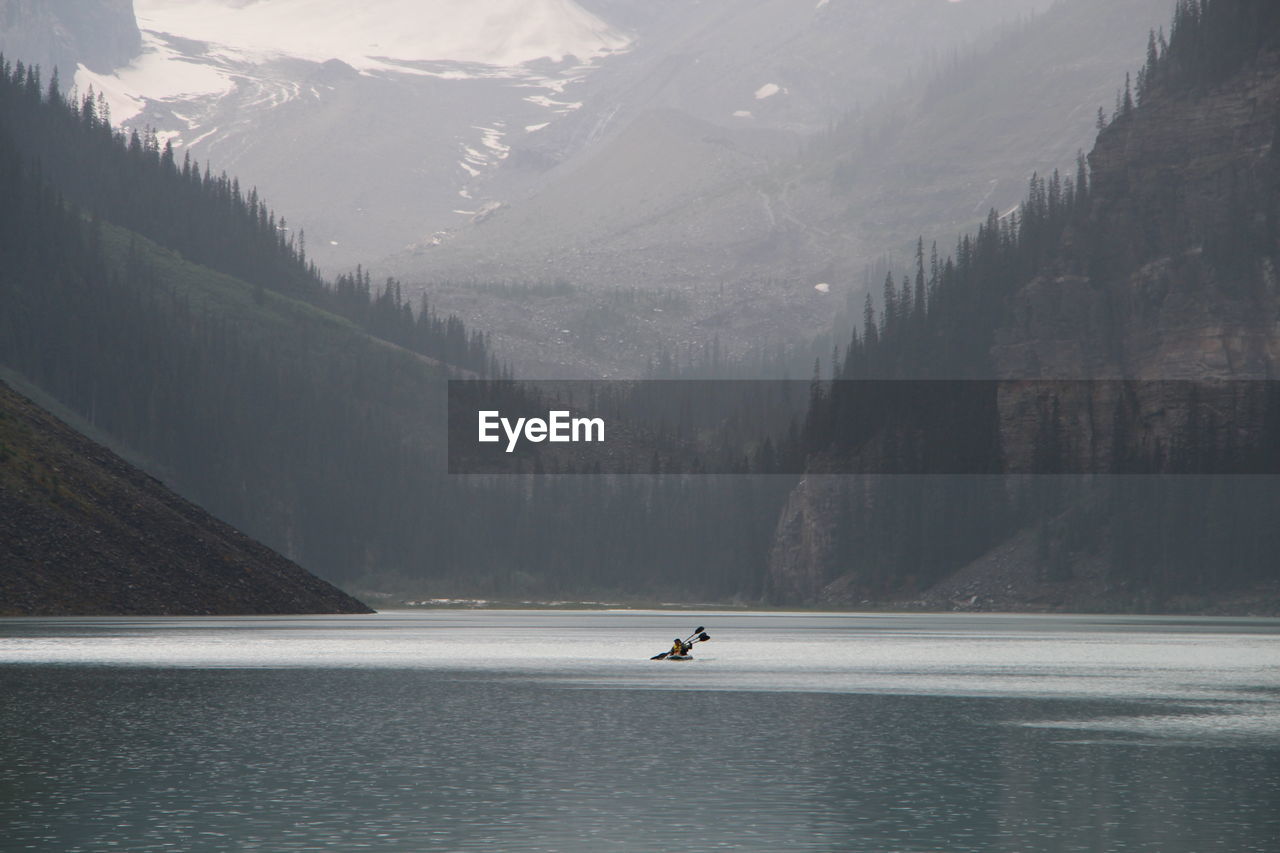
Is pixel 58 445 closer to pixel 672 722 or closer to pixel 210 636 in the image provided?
pixel 210 636

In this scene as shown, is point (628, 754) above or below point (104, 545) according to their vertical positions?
below

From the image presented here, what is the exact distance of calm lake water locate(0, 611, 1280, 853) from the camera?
123ft

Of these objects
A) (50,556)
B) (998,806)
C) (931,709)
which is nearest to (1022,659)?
(931,709)

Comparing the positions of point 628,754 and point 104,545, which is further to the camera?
point 104,545

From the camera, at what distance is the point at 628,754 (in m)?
51.8

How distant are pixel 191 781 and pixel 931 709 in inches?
1378

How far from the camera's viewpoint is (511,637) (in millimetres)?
154625

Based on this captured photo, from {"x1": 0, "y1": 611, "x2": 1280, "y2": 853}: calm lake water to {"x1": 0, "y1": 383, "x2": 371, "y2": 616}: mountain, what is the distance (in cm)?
4365

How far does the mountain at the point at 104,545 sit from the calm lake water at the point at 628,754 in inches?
1718

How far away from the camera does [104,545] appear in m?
150

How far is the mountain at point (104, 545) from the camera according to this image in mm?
143625

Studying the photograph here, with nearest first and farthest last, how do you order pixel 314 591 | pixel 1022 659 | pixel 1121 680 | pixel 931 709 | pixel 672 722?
pixel 672 722 < pixel 931 709 < pixel 1121 680 < pixel 1022 659 < pixel 314 591

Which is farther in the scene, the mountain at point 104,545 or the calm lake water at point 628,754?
the mountain at point 104,545

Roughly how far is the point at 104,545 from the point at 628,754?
109 meters
